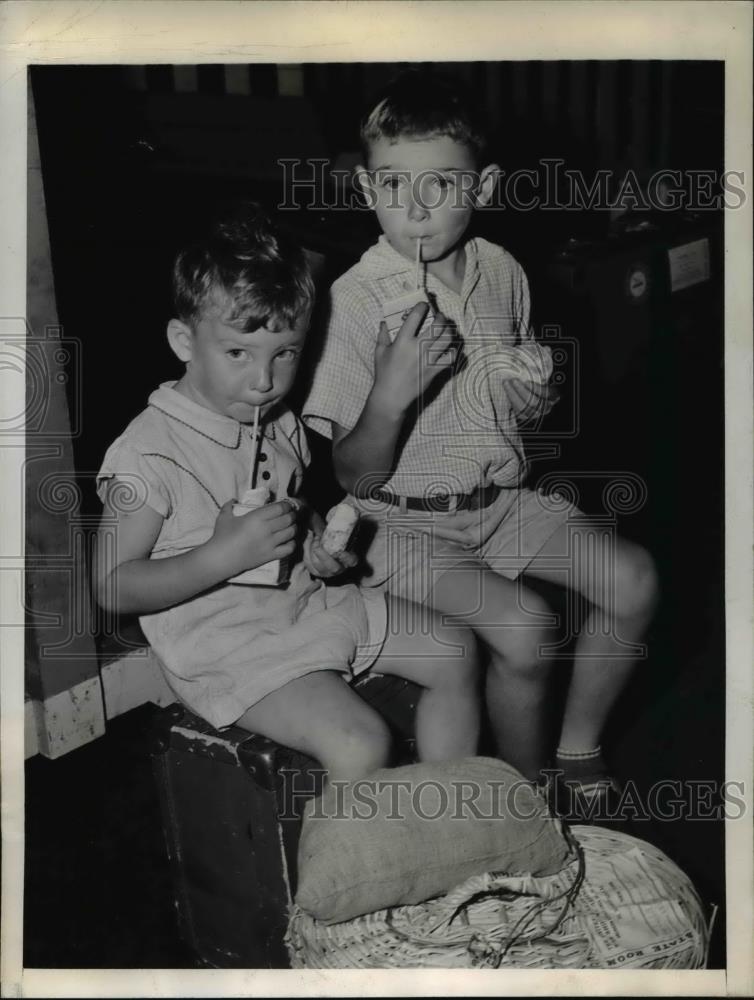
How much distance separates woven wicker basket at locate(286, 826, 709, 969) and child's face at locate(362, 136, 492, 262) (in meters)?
0.78

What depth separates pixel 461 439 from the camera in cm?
127

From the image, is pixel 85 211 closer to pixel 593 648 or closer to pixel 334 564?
pixel 334 564

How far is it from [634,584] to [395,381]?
44cm

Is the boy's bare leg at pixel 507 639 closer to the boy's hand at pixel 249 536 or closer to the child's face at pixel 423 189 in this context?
the boy's hand at pixel 249 536

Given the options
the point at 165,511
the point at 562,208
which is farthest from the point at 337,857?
the point at 562,208

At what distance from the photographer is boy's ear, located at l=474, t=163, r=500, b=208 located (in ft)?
3.97

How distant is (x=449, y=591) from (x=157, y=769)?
0.44m

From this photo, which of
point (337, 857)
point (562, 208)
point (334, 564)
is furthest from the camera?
point (562, 208)

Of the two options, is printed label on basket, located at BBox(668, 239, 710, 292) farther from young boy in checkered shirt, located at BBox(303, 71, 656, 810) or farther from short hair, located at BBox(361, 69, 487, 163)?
short hair, located at BBox(361, 69, 487, 163)

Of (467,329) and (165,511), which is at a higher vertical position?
(467,329)

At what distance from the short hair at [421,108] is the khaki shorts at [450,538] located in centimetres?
47

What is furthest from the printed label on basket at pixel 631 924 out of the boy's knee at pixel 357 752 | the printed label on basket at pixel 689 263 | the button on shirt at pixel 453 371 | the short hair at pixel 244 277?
the printed label on basket at pixel 689 263

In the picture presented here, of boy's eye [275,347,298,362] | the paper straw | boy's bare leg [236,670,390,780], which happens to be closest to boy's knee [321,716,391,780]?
boy's bare leg [236,670,390,780]

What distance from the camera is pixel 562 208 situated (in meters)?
1.42
